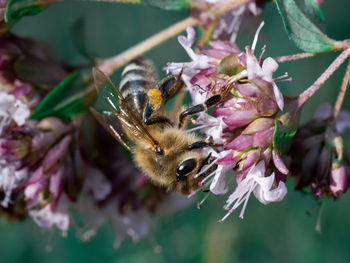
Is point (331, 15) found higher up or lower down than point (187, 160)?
lower down

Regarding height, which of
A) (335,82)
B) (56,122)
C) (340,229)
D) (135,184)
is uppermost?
(56,122)

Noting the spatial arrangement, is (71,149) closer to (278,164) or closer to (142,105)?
(142,105)

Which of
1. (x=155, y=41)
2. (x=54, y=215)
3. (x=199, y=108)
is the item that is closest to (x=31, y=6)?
(x=155, y=41)

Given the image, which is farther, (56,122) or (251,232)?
(251,232)

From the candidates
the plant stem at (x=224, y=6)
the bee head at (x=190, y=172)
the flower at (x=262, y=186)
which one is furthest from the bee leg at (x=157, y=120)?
the plant stem at (x=224, y=6)

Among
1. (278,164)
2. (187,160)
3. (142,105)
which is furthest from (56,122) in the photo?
(278,164)

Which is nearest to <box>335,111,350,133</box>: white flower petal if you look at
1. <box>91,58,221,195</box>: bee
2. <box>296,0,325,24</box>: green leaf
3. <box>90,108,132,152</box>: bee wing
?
<box>296,0,325,24</box>: green leaf

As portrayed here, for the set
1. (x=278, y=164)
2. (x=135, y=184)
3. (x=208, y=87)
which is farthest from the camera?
(x=135, y=184)
